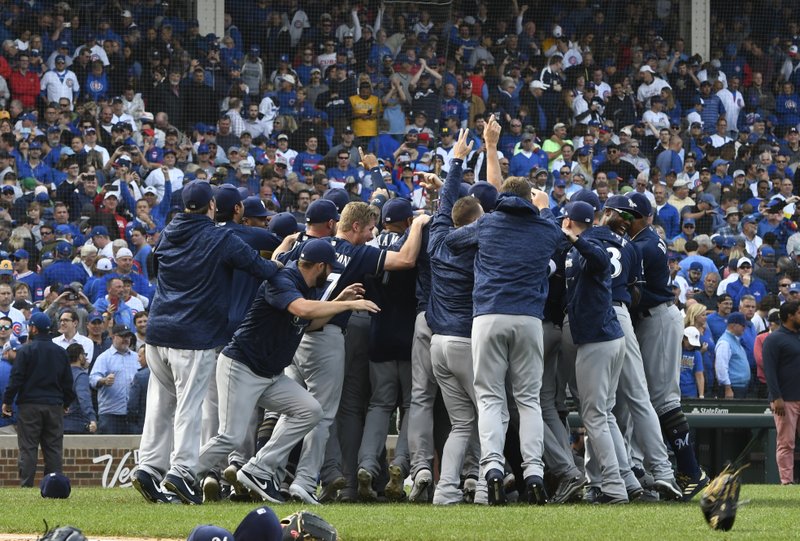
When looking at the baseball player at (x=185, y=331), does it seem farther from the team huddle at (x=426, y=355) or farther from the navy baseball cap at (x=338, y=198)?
the navy baseball cap at (x=338, y=198)

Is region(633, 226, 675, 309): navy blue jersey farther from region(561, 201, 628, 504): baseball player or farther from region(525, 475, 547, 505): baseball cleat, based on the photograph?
region(525, 475, 547, 505): baseball cleat

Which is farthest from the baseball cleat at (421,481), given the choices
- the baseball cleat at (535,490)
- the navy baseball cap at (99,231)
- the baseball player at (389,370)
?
the navy baseball cap at (99,231)

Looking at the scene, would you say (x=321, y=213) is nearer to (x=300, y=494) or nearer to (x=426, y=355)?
(x=426, y=355)

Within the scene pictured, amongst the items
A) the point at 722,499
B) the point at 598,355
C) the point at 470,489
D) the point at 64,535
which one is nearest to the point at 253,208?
the point at 470,489

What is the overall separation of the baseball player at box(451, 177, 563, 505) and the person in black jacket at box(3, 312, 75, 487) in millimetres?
4792

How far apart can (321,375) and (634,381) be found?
2.03 meters

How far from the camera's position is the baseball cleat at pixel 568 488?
8.56 m

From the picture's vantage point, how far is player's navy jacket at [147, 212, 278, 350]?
8172 millimetres

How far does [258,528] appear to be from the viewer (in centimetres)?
527

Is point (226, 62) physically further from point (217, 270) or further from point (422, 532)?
point (422, 532)

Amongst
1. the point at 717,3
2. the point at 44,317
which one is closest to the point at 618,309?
the point at 44,317

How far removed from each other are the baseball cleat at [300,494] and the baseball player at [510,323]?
110cm

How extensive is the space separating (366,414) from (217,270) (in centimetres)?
155

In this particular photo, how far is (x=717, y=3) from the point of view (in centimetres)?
2412
